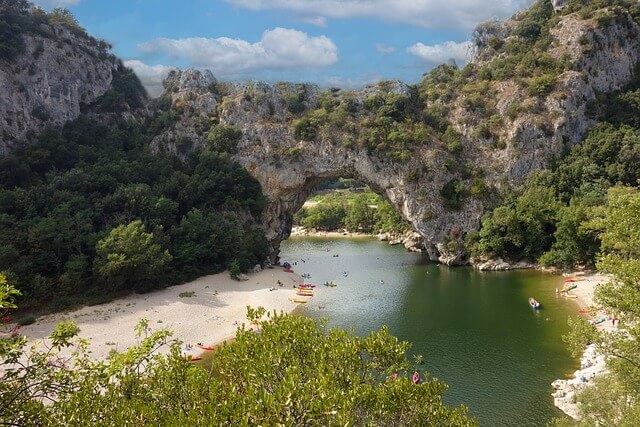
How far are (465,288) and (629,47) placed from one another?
42.0 meters

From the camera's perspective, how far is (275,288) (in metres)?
41.0

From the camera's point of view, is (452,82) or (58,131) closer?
(58,131)

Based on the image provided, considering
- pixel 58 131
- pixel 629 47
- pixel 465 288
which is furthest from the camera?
pixel 629 47

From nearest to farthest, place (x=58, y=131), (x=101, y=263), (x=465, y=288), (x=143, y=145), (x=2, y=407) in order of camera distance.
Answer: (x=2, y=407) → (x=101, y=263) → (x=465, y=288) → (x=58, y=131) → (x=143, y=145)

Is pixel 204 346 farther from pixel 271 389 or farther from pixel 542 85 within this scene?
pixel 542 85

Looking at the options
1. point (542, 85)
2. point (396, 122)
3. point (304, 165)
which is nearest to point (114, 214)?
point (304, 165)

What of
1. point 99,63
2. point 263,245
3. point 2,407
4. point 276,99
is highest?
point 99,63

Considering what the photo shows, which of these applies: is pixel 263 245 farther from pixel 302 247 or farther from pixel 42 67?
pixel 42 67

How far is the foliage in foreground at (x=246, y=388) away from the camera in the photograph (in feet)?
23.4

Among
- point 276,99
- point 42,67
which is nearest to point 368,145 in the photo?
point 276,99

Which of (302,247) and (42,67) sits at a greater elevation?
(42,67)

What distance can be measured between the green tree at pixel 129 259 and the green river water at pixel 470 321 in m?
13.1

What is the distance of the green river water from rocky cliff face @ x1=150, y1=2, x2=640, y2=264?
7705 mm

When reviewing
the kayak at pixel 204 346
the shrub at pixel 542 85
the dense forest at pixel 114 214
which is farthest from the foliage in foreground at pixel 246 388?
the shrub at pixel 542 85
